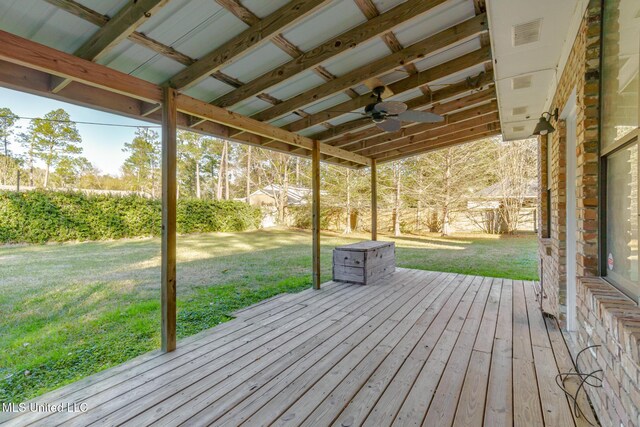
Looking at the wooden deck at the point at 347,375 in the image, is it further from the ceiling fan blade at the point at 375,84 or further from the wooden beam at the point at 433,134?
the wooden beam at the point at 433,134

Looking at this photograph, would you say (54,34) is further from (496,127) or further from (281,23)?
(496,127)

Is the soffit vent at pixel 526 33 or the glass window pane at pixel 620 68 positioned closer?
the glass window pane at pixel 620 68

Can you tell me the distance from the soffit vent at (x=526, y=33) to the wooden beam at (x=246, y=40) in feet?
4.62

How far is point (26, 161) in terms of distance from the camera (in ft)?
52.1

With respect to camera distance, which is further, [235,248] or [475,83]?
[235,248]

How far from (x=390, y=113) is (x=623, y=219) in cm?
236

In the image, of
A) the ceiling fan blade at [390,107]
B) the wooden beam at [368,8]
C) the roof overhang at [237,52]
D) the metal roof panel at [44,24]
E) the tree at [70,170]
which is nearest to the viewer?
the metal roof panel at [44,24]

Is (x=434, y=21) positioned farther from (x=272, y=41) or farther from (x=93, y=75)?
(x=93, y=75)

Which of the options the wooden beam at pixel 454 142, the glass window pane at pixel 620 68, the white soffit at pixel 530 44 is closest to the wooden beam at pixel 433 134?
the wooden beam at pixel 454 142

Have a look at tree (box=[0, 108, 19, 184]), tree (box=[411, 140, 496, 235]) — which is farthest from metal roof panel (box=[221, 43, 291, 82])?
tree (box=[0, 108, 19, 184])

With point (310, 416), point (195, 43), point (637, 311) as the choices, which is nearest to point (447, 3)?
point (195, 43)

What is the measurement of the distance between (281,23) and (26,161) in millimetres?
20480

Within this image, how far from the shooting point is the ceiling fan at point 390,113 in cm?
334

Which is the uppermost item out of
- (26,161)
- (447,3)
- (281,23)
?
(26,161)
